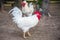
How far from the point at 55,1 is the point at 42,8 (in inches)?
37.2

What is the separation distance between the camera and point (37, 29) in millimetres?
2590

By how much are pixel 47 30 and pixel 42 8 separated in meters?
0.69

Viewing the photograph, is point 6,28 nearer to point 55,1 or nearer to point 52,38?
point 52,38

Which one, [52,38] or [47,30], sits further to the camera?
[47,30]

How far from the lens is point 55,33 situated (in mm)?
2451

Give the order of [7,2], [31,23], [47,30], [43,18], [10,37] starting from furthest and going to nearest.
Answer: [7,2]
[43,18]
[47,30]
[10,37]
[31,23]

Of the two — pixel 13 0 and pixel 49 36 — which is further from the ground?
pixel 13 0

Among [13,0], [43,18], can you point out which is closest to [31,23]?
[43,18]

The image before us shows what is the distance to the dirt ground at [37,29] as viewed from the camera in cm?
234

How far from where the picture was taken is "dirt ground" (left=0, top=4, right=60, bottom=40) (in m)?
2.34

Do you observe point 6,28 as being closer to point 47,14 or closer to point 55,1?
point 47,14

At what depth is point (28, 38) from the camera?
231 centimetres

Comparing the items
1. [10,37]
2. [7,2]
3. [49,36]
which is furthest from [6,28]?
[7,2]

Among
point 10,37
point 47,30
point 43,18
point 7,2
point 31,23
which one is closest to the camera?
point 31,23
